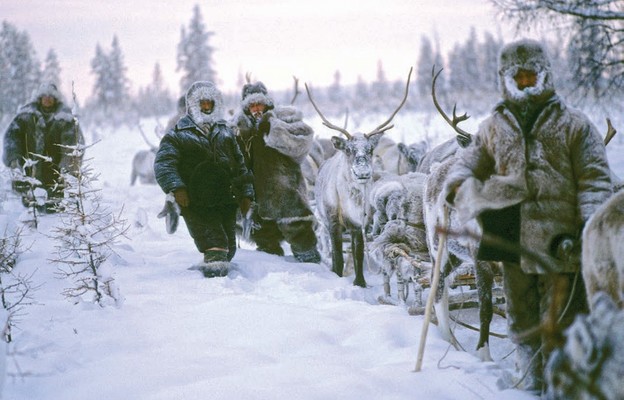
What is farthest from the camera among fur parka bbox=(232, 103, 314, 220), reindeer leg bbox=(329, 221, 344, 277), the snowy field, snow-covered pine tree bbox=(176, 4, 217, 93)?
snow-covered pine tree bbox=(176, 4, 217, 93)

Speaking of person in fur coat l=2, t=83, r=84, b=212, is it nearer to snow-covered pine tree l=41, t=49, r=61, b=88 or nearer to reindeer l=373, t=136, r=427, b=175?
reindeer l=373, t=136, r=427, b=175

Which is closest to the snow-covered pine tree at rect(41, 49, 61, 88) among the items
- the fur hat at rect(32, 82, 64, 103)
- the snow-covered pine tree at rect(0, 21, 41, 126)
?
the snow-covered pine tree at rect(0, 21, 41, 126)

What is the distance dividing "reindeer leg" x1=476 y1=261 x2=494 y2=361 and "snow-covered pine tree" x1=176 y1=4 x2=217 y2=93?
32.4 metres

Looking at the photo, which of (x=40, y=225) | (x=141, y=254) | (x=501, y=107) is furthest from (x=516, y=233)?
(x=40, y=225)

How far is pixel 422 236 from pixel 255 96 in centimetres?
319

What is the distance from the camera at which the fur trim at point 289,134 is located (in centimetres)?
762

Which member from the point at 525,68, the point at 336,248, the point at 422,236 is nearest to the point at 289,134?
the point at 336,248

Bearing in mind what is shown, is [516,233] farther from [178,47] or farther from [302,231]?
[178,47]

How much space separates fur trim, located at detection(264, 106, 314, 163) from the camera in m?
7.62

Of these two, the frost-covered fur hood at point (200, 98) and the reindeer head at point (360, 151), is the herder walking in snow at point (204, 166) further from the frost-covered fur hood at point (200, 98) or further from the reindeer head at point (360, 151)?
the reindeer head at point (360, 151)

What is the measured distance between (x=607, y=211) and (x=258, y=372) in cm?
203

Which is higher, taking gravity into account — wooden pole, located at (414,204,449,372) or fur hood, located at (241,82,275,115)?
fur hood, located at (241,82,275,115)

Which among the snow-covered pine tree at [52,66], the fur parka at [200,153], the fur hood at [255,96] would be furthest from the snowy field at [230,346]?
the snow-covered pine tree at [52,66]

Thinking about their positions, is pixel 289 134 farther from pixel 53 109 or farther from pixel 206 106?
pixel 53 109
